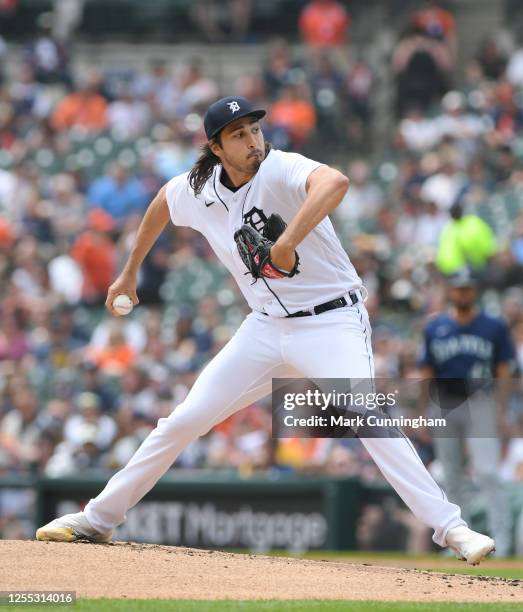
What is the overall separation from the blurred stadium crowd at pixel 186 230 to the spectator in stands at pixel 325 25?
0.04 m

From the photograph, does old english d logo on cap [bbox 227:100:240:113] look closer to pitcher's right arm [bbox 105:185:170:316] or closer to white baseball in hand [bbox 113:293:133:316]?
pitcher's right arm [bbox 105:185:170:316]

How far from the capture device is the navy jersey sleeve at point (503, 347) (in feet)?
30.8

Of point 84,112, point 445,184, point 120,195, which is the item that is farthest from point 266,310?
point 84,112

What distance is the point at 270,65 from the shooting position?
17.3 meters

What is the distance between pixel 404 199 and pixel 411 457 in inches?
342

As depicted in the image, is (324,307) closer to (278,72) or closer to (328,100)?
(328,100)

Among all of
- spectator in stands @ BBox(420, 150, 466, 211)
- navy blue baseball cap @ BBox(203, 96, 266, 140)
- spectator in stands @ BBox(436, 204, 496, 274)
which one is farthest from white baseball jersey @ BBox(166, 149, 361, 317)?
spectator in stands @ BBox(420, 150, 466, 211)

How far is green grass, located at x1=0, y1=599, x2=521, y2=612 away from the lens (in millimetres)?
5098

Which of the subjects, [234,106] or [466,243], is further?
[466,243]

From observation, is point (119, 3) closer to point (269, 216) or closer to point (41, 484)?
point (41, 484)

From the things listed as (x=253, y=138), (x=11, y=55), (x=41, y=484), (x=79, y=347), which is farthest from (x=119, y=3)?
(x=253, y=138)

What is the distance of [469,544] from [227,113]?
6.64 feet

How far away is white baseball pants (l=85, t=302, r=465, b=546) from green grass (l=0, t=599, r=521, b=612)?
565 millimetres

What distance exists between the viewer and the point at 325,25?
18.1 metres
